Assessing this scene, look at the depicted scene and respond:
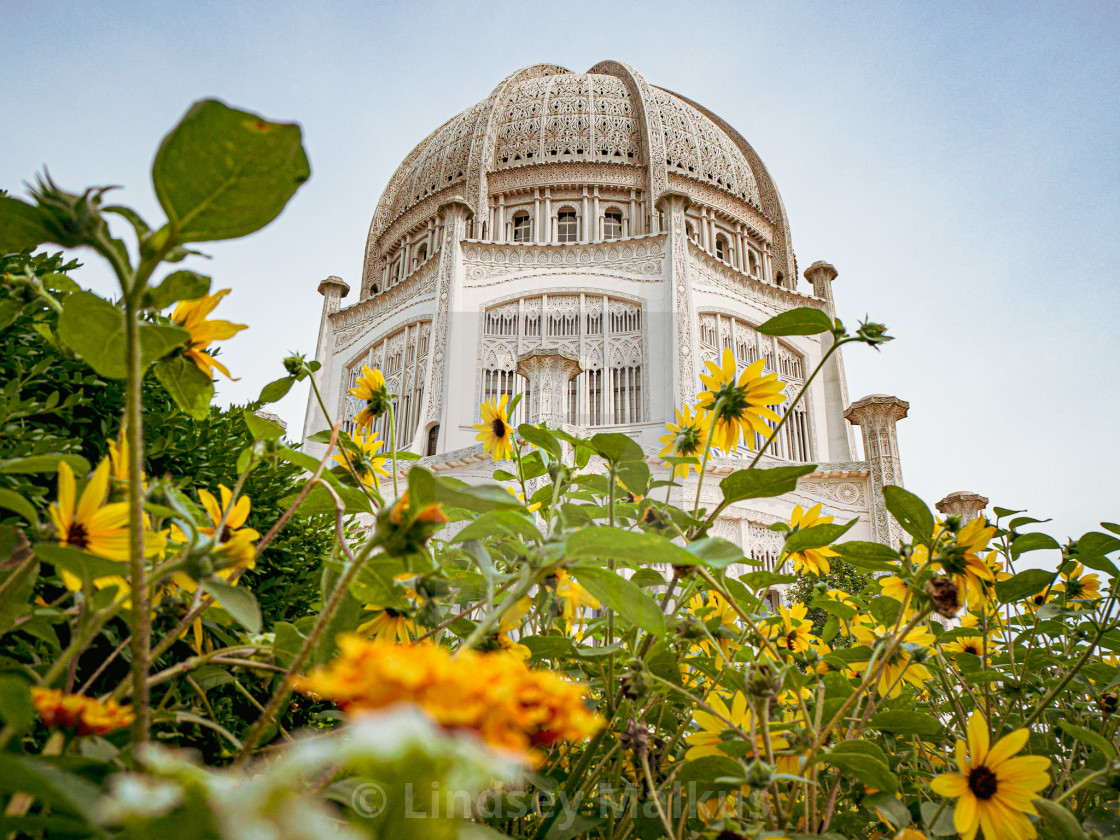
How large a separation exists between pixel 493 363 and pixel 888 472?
6442 millimetres

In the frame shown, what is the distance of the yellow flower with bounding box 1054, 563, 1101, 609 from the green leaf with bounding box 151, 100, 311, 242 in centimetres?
129

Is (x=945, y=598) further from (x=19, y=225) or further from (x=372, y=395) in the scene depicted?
(x=372, y=395)

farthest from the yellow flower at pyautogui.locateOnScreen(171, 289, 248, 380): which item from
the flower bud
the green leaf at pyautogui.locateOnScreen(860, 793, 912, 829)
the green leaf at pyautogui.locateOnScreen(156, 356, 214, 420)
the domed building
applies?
the domed building

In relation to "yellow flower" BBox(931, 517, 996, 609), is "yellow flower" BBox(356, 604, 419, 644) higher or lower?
lower

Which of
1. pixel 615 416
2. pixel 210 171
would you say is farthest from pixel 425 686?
pixel 615 416

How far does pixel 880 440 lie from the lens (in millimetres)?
10188

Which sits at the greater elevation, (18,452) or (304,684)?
(18,452)

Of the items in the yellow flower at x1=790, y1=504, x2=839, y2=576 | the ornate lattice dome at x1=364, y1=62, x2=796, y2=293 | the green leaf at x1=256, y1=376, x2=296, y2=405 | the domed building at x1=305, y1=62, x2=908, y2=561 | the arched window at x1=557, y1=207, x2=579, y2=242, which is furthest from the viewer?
the ornate lattice dome at x1=364, y1=62, x2=796, y2=293

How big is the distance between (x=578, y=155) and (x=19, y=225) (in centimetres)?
1580

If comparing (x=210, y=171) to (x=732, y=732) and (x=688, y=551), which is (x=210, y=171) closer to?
(x=688, y=551)

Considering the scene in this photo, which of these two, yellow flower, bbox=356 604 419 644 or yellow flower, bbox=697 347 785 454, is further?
yellow flower, bbox=697 347 785 454

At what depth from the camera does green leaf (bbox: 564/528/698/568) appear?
41 centimetres

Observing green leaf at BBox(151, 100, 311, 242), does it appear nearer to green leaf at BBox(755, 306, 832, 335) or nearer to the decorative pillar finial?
green leaf at BBox(755, 306, 832, 335)

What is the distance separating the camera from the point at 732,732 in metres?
0.64
